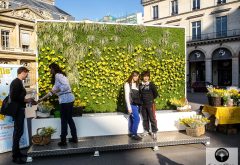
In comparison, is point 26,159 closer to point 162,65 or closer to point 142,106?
point 142,106

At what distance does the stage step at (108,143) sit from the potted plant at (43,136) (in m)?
0.13

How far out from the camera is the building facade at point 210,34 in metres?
34.4

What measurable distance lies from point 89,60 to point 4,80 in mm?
2692

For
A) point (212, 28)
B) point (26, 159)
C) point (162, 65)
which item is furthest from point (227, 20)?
point (26, 159)

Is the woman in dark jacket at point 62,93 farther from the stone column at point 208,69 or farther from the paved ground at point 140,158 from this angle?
the stone column at point 208,69

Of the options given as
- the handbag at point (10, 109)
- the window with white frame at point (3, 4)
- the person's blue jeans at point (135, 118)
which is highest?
the window with white frame at point (3, 4)

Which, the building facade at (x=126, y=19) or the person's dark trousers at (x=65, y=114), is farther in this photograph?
the building facade at (x=126, y=19)

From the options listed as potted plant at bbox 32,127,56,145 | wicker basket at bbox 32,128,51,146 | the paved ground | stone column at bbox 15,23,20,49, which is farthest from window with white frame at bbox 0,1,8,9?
wicker basket at bbox 32,128,51,146

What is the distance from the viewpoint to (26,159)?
686 centimetres

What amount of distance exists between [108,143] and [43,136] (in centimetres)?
166

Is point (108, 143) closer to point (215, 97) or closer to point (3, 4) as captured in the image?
point (215, 97)

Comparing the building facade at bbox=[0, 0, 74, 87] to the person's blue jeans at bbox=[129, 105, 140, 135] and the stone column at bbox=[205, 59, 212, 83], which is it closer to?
the stone column at bbox=[205, 59, 212, 83]

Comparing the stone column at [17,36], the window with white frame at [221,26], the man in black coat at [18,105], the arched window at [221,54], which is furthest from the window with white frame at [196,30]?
the man in black coat at [18,105]

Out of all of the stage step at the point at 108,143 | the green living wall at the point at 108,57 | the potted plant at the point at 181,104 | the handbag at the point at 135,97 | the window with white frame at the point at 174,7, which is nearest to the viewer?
the stage step at the point at 108,143
